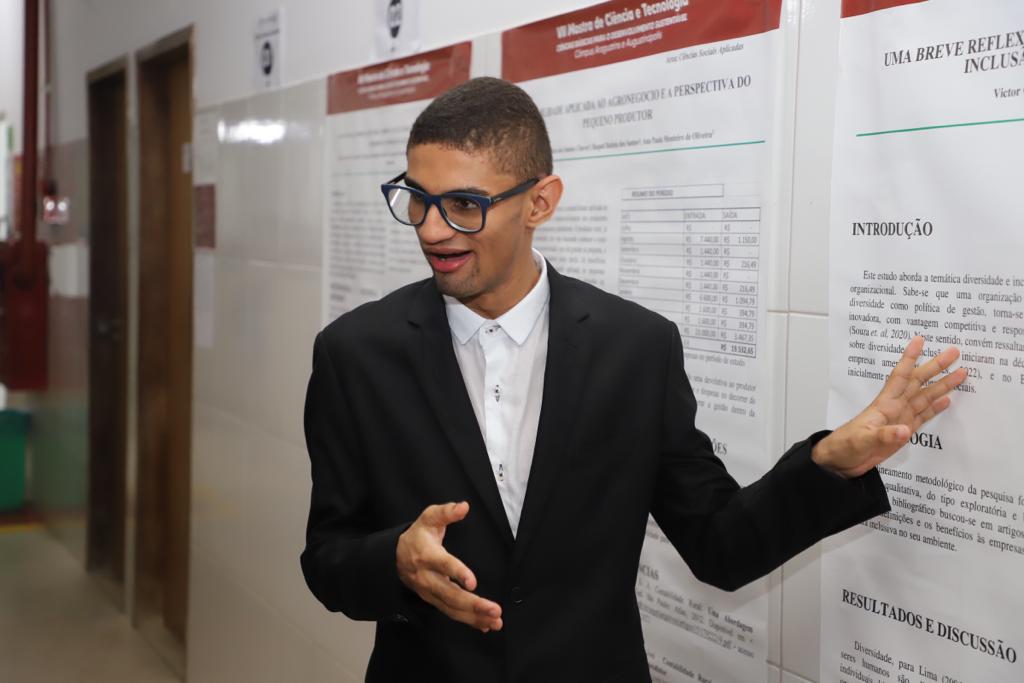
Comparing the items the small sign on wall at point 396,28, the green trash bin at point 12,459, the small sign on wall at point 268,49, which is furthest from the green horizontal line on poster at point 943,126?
the green trash bin at point 12,459

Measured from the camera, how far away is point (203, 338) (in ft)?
12.2

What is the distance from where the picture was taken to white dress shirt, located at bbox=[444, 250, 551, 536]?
4.42 ft

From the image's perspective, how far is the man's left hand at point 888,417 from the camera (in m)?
1.16

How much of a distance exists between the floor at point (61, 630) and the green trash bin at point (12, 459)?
0.61 meters

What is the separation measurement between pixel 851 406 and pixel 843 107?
0.43 metres

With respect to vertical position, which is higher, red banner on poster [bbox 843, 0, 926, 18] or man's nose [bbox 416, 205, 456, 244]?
red banner on poster [bbox 843, 0, 926, 18]

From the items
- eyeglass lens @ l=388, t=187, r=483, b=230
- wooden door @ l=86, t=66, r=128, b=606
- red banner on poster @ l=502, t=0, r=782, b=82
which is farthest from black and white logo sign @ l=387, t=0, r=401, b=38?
wooden door @ l=86, t=66, r=128, b=606

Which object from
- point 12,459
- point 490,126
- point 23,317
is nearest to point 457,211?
point 490,126

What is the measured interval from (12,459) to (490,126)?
19.0ft

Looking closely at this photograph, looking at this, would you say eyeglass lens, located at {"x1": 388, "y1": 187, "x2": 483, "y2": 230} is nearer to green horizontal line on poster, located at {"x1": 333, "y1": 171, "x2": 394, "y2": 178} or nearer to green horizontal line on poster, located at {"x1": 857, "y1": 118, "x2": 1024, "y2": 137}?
green horizontal line on poster, located at {"x1": 857, "y1": 118, "x2": 1024, "y2": 137}

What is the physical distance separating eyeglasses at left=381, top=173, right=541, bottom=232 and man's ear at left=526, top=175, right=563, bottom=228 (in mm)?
48

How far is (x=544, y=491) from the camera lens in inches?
50.6

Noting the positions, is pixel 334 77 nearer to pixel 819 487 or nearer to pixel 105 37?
pixel 819 487

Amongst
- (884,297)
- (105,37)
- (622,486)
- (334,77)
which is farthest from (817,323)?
(105,37)
